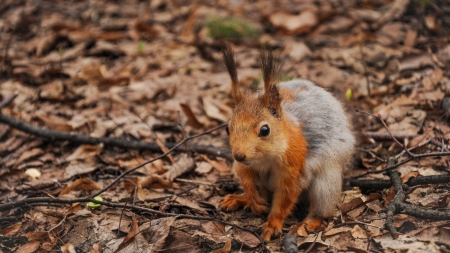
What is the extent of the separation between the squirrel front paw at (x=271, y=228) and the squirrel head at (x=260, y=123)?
57 cm

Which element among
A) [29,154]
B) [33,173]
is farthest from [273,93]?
[29,154]

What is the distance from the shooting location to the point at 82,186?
197 inches

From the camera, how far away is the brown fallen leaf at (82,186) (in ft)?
16.2

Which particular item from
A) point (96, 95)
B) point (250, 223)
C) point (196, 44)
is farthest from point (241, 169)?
point (196, 44)

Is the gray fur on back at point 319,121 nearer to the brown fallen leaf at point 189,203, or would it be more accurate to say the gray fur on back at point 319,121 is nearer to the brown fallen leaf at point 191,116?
the brown fallen leaf at point 189,203

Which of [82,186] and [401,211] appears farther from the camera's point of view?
[82,186]

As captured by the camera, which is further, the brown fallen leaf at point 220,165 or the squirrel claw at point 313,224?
the brown fallen leaf at point 220,165

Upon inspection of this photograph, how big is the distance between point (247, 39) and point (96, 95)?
276 centimetres

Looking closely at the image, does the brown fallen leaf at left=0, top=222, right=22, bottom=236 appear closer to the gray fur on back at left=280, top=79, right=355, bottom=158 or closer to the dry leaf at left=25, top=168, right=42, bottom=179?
the dry leaf at left=25, top=168, right=42, bottom=179

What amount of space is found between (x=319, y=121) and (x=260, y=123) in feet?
2.42

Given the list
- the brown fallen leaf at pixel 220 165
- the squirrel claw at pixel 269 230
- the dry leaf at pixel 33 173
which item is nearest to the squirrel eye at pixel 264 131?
the squirrel claw at pixel 269 230

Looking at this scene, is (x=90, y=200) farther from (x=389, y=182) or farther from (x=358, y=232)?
(x=389, y=182)

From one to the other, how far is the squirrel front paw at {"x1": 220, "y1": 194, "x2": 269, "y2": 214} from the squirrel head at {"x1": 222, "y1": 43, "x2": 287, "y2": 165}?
0.60 metres

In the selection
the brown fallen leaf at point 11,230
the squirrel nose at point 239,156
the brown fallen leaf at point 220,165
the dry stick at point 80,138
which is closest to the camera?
the squirrel nose at point 239,156
